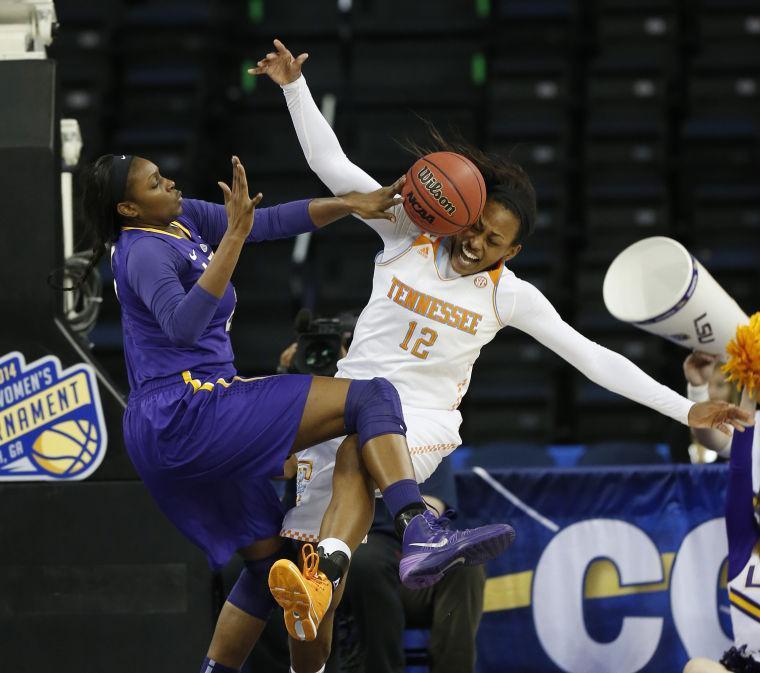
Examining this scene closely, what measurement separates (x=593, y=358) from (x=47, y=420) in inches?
82.0

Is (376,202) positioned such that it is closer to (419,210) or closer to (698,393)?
(419,210)

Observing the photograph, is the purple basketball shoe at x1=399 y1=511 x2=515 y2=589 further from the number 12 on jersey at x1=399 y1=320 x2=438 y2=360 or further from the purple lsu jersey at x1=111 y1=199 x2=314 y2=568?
the number 12 on jersey at x1=399 y1=320 x2=438 y2=360

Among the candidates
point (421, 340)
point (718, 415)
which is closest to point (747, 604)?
point (718, 415)

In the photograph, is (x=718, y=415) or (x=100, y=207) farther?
(x=718, y=415)

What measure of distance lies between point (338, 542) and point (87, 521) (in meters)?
1.52

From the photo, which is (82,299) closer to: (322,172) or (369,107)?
(322,172)

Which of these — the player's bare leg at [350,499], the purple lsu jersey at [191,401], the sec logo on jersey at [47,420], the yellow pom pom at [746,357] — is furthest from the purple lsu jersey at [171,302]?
the yellow pom pom at [746,357]

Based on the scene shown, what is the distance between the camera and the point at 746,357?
4367 millimetres

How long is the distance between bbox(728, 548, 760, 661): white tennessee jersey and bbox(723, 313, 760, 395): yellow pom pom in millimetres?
623

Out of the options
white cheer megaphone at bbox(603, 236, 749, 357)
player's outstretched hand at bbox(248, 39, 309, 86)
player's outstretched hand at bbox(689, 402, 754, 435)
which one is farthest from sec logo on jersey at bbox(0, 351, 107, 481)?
player's outstretched hand at bbox(689, 402, 754, 435)

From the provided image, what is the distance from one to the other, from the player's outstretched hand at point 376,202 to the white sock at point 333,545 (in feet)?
3.46

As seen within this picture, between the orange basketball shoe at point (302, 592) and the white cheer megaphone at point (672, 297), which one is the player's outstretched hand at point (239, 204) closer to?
the orange basketball shoe at point (302, 592)

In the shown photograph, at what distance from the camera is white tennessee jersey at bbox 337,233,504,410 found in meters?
4.23

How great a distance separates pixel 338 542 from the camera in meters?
3.74
